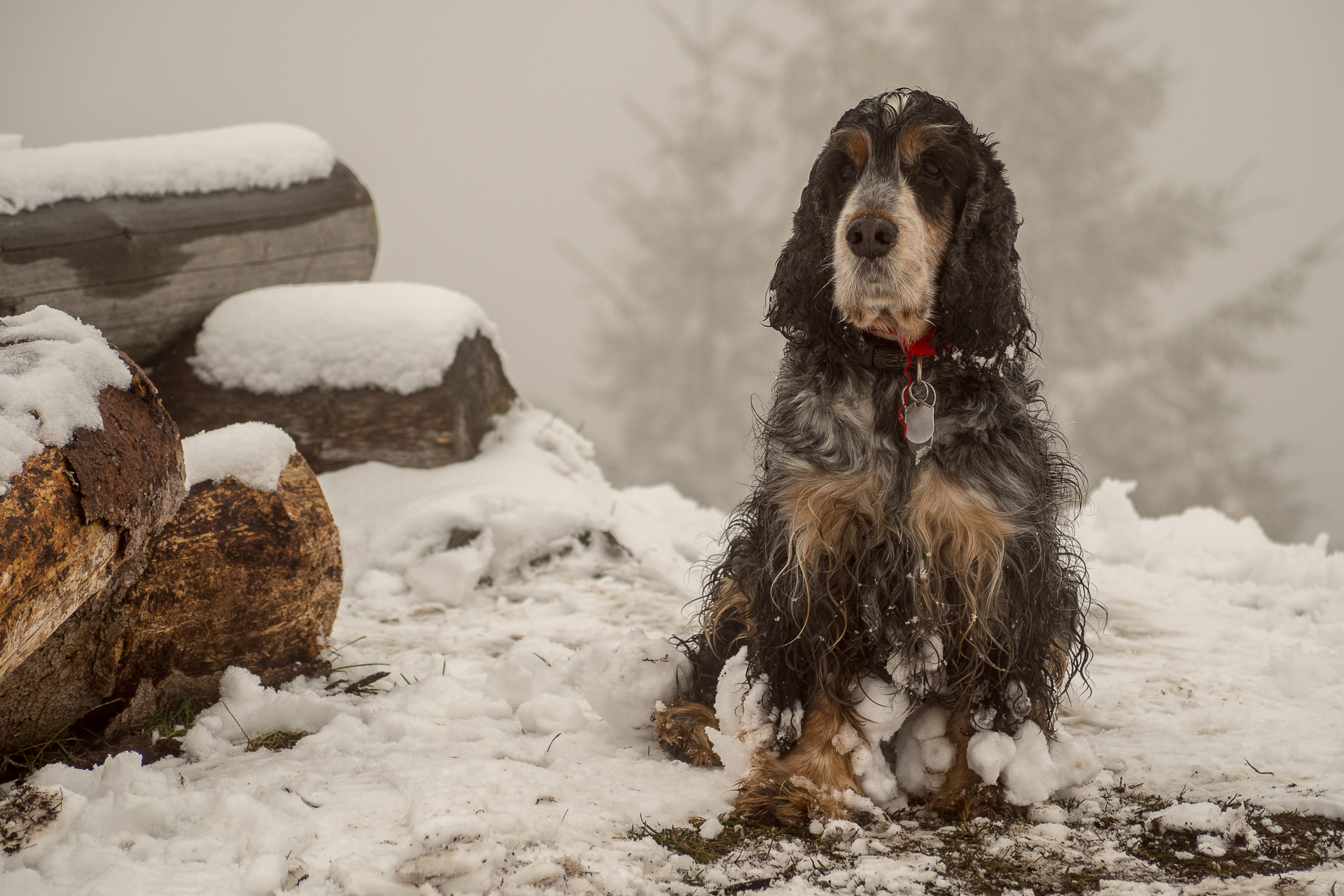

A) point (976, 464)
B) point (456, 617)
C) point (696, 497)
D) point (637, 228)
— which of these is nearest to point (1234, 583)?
point (976, 464)

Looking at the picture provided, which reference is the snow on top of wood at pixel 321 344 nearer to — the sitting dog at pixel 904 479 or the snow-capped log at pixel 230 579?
the snow-capped log at pixel 230 579

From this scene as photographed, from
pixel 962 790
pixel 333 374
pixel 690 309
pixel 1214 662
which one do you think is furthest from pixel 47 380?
pixel 690 309

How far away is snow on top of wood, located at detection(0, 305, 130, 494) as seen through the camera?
203 cm

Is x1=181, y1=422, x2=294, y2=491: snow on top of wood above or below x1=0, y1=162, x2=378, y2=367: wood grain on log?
below

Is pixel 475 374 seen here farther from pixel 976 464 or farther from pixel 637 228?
pixel 637 228

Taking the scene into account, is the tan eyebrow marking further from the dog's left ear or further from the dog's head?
the dog's left ear

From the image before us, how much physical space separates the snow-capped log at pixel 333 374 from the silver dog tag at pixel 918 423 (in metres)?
3.31

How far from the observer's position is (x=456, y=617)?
170 inches

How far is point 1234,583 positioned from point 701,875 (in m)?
4.08

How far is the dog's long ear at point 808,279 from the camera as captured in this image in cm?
256

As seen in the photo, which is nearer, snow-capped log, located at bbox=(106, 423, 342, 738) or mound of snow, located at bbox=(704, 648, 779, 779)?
mound of snow, located at bbox=(704, 648, 779, 779)

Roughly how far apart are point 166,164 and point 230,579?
293 cm

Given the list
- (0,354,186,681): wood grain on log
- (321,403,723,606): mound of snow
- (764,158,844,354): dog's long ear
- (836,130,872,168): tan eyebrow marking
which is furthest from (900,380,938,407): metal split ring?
(321,403,723,606): mound of snow

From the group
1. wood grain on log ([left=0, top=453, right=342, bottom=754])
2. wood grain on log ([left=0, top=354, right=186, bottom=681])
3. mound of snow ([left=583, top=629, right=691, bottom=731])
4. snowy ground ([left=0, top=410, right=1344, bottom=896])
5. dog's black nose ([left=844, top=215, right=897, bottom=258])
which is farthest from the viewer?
mound of snow ([left=583, top=629, right=691, bottom=731])
